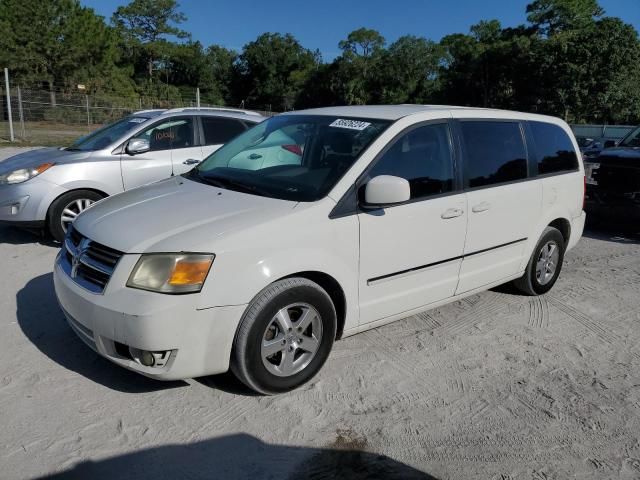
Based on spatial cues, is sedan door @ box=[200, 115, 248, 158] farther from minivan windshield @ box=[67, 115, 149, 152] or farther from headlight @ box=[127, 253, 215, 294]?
headlight @ box=[127, 253, 215, 294]

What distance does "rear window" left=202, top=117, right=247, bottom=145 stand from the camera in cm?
745

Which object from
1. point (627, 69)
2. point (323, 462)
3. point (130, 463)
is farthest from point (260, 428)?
point (627, 69)

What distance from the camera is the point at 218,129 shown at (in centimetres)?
756

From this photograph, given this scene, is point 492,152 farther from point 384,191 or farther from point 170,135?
point 170,135

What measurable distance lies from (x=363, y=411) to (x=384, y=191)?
4.41ft

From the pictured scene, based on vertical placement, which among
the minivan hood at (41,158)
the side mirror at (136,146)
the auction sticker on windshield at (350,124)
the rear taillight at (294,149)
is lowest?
the minivan hood at (41,158)

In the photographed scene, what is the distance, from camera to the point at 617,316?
4.94 metres

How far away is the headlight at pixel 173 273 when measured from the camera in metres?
2.93

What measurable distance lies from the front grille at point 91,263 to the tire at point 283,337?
81cm

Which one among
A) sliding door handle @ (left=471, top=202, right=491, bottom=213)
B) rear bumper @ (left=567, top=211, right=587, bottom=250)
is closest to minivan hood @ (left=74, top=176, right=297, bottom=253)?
sliding door handle @ (left=471, top=202, right=491, bottom=213)

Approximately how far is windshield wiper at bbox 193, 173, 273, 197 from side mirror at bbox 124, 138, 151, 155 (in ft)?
8.99

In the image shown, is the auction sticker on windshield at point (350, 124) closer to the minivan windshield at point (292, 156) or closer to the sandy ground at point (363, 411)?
the minivan windshield at point (292, 156)

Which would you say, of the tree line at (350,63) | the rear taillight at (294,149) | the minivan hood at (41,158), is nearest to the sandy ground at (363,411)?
the rear taillight at (294,149)

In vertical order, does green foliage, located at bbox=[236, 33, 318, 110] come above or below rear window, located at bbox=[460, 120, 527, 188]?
above
